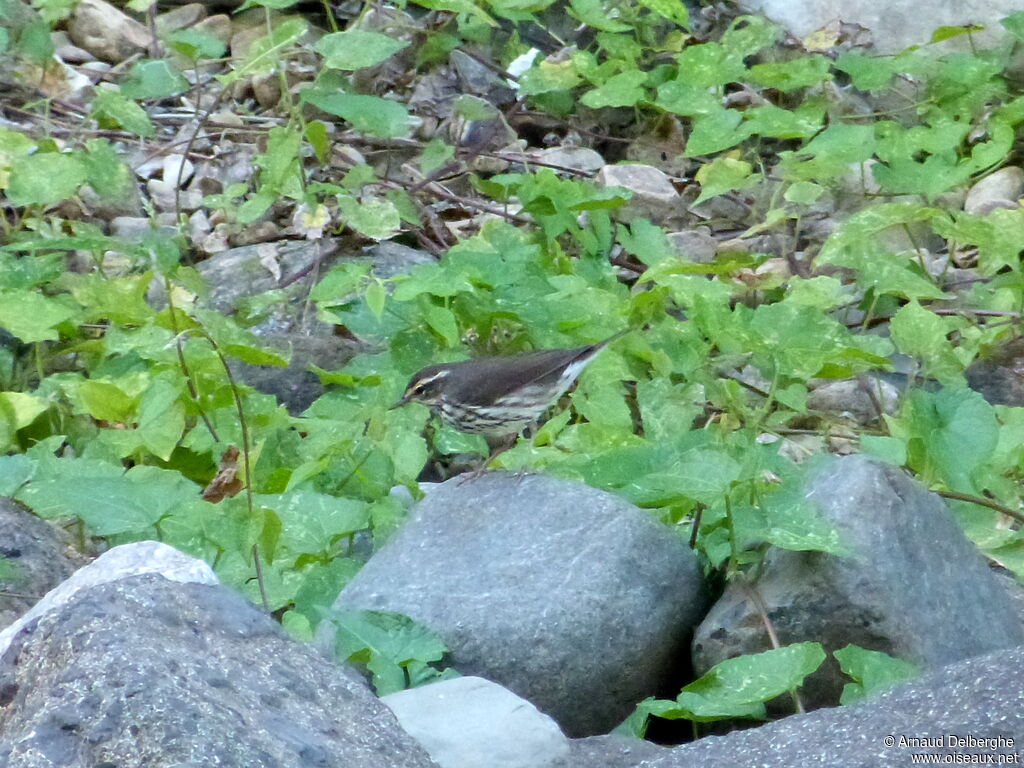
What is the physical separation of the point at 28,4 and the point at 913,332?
491cm

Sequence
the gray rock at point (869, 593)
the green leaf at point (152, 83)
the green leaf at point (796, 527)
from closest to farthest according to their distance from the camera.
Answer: the green leaf at point (796, 527), the gray rock at point (869, 593), the green leaf at point (152, 83)

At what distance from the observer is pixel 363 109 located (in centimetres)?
618

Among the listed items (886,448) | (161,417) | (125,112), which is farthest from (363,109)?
(886,448)

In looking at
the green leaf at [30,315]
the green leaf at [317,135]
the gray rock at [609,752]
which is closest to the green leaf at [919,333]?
the gray rock at [609,752]

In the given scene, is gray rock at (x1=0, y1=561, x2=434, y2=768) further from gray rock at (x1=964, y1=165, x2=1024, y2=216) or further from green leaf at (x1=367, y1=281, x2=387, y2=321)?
gray rock at (x1=964, y1=165, x2=1024, y2=216)

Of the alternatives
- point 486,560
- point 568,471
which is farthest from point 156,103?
point 486,560

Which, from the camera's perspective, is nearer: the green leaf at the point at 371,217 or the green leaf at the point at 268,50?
the green leaf at the point at 268,50

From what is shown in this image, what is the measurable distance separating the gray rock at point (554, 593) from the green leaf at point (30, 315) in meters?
1.81

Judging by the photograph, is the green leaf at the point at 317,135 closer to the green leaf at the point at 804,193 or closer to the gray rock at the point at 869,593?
the green leaf at the point at 804,193

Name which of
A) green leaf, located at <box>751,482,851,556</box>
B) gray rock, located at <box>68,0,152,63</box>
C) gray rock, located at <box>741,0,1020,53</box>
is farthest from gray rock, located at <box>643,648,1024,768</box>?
gray rock, located at <box>68,0,152,63</box>

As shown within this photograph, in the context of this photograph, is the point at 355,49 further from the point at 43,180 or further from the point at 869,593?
the point at 869,593

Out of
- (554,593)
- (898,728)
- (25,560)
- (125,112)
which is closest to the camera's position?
(898,728)

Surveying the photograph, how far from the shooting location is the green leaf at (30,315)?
512 cm

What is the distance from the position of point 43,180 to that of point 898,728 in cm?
424
